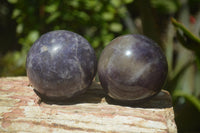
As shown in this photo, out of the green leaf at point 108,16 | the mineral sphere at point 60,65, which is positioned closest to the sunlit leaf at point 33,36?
the green leaf at point 108,16

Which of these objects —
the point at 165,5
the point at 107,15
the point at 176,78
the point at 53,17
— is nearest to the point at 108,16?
the point at 107,15

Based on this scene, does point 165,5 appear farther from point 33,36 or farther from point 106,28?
point 33,36

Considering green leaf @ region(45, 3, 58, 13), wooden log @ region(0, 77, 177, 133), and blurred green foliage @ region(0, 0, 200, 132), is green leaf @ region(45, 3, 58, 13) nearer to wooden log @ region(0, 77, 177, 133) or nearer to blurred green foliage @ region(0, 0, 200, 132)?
blurred green foliage @ region(0, 0, 200, 132)

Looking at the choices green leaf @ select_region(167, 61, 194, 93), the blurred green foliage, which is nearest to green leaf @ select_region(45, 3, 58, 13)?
the blurred green foliage

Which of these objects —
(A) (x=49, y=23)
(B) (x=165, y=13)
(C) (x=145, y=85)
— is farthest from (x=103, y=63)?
(B) (x=165, y=13)

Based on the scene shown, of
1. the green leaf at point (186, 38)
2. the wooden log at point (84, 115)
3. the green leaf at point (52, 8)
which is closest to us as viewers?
the wooden log at point (84, 115)

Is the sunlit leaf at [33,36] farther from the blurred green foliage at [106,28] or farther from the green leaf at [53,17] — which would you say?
the green leaf at [53,17]

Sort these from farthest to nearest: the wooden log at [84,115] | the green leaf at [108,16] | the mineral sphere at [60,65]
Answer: the green leaf at [108,16]
the mineral sphere at [60,65]
the wooden log at [84,115]
